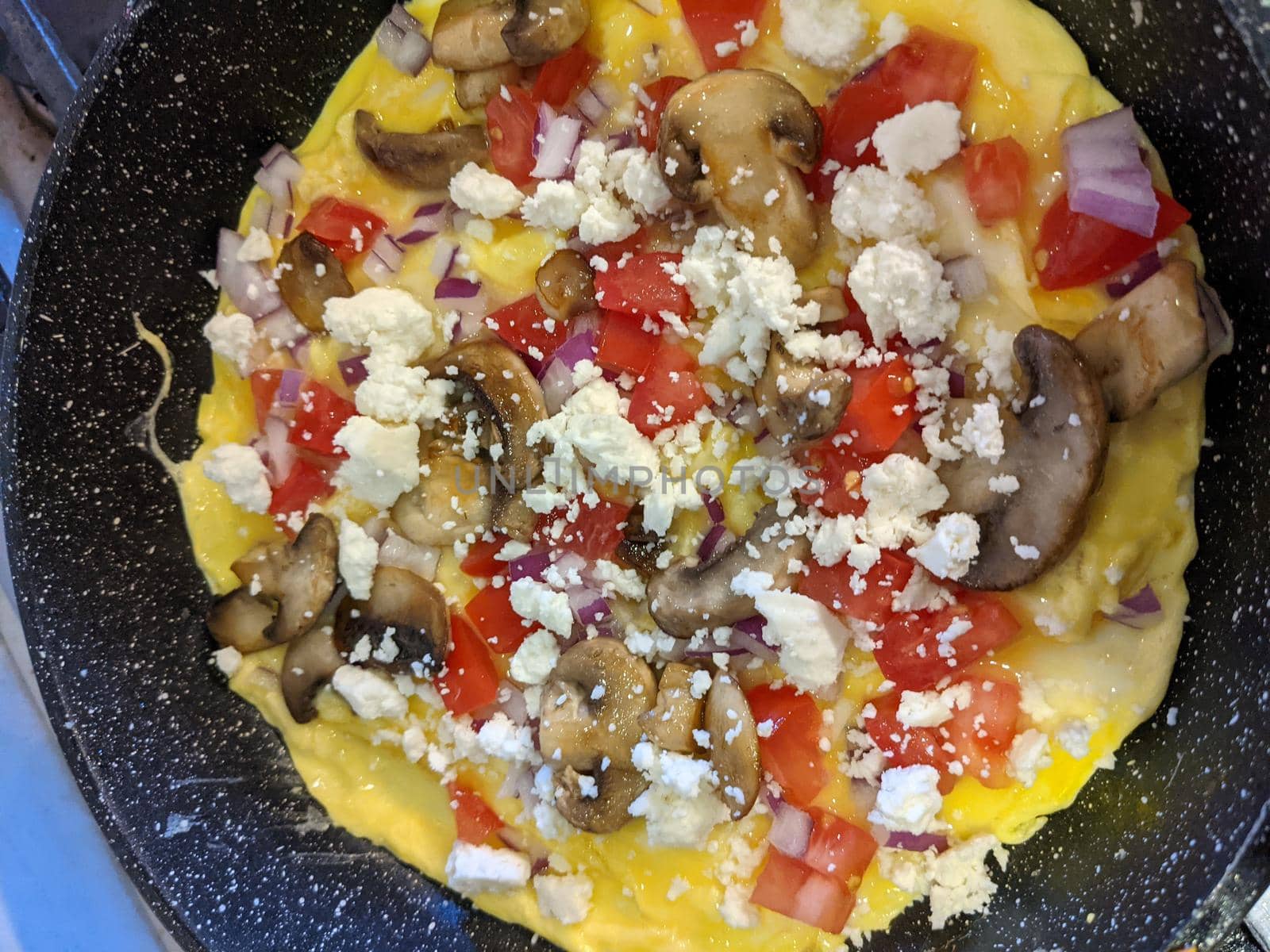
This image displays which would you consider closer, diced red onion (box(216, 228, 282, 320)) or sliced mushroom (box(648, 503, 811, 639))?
sliced mushroom (box(648, 503, 811, 639))

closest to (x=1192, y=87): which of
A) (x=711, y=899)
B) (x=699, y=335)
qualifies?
(x=699, y=335)

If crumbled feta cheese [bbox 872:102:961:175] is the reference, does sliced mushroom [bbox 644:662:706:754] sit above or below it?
below

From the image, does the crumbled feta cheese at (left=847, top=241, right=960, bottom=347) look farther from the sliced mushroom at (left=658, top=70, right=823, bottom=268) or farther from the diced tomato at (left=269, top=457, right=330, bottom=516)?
the diced tomato at (left=269, top=457, right=330, bottom=516)

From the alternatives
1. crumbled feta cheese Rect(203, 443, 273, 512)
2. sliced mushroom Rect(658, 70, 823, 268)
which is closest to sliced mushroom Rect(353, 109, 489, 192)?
sliced mushroom Rect(658, 70, 823, 268)

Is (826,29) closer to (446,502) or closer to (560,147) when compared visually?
(560,147)

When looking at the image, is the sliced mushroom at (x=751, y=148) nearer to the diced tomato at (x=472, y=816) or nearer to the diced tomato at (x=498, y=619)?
the diced tomato at (x=498, y=619)

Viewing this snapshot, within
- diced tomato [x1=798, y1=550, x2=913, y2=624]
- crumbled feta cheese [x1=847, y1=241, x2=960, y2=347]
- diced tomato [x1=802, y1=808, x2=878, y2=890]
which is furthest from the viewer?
diced tomato [x1=802, y1=808, x2=878, y2=890]

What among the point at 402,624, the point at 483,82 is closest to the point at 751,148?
the point at 483,82
